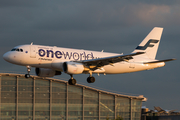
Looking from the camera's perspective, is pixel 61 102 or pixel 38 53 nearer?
pixel 38 53

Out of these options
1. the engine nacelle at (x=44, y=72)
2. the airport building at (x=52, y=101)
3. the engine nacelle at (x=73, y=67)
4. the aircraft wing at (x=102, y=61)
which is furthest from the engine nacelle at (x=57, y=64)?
the airport building at (x=52, y=101)

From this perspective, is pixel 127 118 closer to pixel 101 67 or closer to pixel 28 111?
pixel 28 111

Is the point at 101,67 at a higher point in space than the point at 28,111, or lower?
higher

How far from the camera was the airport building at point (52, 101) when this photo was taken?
96.1m

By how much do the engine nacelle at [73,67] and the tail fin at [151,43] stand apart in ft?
56.3

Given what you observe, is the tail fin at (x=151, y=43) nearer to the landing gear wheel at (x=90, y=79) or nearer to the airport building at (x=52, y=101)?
the landing gear wheel at (x=90, y=79)

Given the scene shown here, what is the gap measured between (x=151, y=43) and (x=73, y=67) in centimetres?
2135

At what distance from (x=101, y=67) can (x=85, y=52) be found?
3.71m

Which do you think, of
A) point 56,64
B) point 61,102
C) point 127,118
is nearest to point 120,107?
point 127,118

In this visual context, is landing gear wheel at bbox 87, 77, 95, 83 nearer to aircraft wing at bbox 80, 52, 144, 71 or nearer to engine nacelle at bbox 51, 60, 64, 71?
aircraft wing at bbox 80, 52, 144, 71

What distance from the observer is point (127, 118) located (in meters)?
102

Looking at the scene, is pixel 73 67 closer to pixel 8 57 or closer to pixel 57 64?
pixel 57 64

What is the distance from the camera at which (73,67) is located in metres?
56.3

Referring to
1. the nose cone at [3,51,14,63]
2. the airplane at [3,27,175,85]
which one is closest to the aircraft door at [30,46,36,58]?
the airplane at [3,27,175,85]
